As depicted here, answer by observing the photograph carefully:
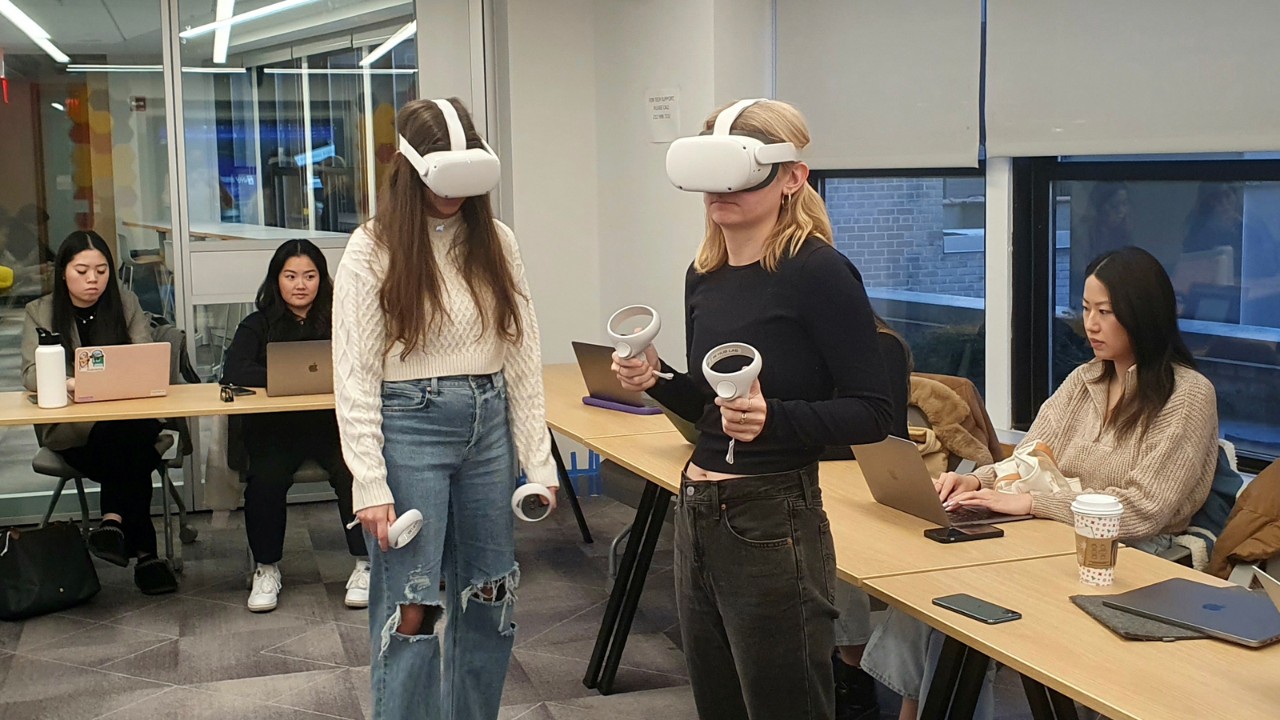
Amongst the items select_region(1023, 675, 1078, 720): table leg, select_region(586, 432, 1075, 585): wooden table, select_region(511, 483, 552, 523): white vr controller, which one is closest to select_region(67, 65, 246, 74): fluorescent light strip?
select_region(586, 432, 1075, 585): wooden table

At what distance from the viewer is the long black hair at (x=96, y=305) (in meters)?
4.60

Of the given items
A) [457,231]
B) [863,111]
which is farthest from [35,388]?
[863,111]

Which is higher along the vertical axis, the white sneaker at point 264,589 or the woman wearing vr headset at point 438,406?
the woman wearing vr headset at point 438,406

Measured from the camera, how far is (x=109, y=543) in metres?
4.55

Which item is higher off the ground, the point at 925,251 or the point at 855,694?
the point at 925,251

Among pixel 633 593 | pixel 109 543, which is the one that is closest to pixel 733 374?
pixel 633 593

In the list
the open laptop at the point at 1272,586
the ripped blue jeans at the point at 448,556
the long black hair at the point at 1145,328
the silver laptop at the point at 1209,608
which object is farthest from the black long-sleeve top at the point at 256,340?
the open laptop at the point at 1272,586

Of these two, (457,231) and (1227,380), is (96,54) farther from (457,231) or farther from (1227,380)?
(1227,380)

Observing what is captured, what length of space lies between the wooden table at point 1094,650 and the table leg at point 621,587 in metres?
1.45

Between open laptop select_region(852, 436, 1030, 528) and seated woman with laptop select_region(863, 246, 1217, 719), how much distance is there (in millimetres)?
40

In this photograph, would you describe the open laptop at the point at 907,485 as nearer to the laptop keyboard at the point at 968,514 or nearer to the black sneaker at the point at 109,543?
the laptop keyboard at the point at 968,514

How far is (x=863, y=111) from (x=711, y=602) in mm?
2922

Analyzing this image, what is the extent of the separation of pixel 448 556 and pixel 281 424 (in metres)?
2.15

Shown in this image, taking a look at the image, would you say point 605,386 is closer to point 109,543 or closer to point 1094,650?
point 109,543
